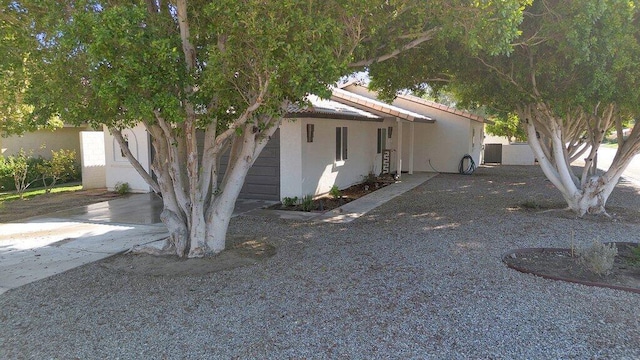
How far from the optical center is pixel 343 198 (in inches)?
520

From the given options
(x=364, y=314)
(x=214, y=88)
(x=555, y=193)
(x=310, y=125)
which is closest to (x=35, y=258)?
(x=214, y=88)

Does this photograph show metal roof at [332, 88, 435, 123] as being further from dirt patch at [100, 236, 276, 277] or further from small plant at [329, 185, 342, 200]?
dirt patch at [100, 236, 276, 277]

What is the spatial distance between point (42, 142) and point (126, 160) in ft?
22.4

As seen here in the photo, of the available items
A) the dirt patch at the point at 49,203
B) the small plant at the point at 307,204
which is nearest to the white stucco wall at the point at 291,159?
the small plant at the point at 307,204

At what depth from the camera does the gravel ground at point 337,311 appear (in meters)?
3.97

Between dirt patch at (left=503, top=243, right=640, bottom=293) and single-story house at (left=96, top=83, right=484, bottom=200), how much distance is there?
4312mm

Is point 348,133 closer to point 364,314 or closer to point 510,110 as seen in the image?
point 510,110

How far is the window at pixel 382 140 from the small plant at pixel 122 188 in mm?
9570

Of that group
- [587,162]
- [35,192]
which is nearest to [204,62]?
[587,162]

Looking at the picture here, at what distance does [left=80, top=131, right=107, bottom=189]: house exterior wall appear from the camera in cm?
1553

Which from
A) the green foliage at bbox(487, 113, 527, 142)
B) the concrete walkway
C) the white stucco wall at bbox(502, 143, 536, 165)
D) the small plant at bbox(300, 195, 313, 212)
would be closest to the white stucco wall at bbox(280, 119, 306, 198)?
the small plant at bbox(300, 195, 313, 212)

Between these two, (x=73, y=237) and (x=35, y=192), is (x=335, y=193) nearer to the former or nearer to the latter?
(x=73, y=237)

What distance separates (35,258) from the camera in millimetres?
6969

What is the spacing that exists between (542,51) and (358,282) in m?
6.33
